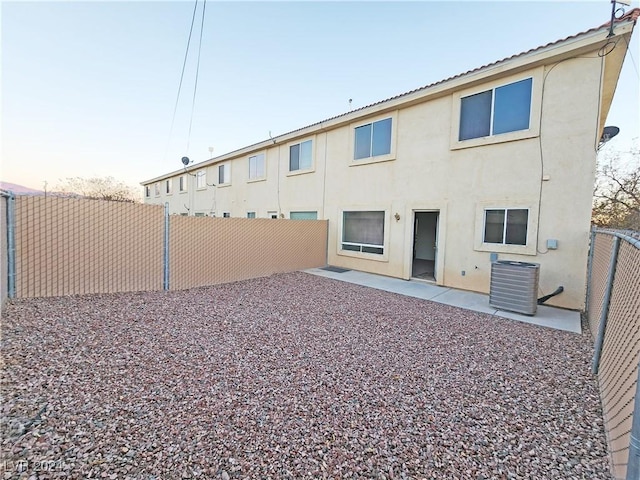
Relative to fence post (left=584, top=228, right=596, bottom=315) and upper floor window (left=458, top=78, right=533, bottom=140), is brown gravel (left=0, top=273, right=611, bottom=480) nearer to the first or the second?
fence post (left=584, top=228, right=596, bottom=315)

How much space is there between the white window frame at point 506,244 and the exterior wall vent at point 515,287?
0.84 meters

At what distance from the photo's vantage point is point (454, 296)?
23.4 ft

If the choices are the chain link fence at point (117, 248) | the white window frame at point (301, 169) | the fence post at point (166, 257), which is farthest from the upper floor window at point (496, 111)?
the fence post at point (166, 257)

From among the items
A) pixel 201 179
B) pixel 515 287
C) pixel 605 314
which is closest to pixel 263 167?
pixel 201 179

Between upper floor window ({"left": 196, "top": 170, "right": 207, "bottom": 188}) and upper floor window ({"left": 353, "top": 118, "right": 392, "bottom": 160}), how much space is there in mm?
12723

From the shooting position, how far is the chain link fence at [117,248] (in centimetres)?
529

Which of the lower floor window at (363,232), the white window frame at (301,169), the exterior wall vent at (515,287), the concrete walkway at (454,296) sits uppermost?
the white window frame at (301,169)

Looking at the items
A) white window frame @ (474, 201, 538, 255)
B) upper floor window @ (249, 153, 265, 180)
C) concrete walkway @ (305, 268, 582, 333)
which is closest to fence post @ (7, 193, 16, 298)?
concrete walkway @ (305, 268, 582, 333)

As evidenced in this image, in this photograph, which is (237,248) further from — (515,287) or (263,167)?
(515,287)

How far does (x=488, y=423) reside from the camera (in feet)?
8.09

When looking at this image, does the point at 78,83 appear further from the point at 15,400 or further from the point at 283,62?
the point at 15,400

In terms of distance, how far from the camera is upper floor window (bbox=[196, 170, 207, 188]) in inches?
746

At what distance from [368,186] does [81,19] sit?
8.89 m

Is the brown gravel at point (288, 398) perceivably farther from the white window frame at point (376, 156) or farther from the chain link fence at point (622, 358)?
the white window frame at point (376, 156)
